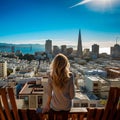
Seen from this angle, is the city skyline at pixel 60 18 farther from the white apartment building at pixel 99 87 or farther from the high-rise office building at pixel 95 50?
the high-rise office building at pixel 95 50

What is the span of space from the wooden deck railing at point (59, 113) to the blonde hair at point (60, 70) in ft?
0.73

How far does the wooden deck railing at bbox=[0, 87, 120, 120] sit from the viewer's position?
163cm

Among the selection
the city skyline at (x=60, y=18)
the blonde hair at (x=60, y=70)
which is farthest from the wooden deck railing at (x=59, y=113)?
the city skyline at (x=60, y=18)

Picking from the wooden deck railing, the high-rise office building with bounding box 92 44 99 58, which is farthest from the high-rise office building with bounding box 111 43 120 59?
the wooden deck railing

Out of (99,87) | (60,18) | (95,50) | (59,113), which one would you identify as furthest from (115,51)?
(59,113)

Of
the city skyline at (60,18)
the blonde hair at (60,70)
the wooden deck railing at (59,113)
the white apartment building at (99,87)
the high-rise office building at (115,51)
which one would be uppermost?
the city skyline at (60,18)

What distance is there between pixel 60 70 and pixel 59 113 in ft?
1.01

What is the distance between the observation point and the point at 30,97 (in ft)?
28.6

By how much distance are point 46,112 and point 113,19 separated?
2248cm

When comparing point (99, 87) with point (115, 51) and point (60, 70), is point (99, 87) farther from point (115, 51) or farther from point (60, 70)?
point (115, 51)

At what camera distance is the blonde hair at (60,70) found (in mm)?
1714

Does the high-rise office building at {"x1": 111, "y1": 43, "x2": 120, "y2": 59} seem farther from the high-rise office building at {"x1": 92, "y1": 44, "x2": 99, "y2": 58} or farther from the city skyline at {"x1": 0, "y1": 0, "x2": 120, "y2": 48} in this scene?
the city skyline at {"x1": 0, "y1": 0, "x2": 120, "y2": 48}

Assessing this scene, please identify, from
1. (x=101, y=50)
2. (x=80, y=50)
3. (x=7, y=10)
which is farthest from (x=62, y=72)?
(x=101, y=50)

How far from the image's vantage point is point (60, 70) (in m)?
1.72
